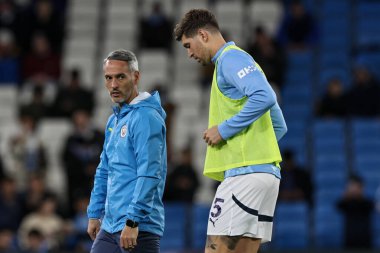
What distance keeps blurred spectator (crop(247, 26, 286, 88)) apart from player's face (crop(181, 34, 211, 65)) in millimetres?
9567

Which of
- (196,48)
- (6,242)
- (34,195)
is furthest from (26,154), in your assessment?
(196,48)

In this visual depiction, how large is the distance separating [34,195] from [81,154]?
88cm

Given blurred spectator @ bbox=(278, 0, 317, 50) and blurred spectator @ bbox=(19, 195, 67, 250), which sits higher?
blurred spectator @ bbox=(278, 0, 317, 50)

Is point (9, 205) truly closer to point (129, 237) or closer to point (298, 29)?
point (298, 29)

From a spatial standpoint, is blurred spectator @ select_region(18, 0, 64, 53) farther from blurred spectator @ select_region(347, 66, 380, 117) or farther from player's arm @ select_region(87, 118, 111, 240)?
player's arm @ select_region(87, 118, 111, 240)

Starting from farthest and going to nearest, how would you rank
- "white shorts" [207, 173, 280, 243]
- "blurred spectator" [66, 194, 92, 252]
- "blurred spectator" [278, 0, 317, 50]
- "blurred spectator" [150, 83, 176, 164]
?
1. "blurred spectator" [278, 0, 317, 50]
2. "blurred spectator" [150, 83, 176, 164]
3. "blurred spectator" [66, 194, 92, 252]
4. "white shorts" [207, 173, 280, 243]

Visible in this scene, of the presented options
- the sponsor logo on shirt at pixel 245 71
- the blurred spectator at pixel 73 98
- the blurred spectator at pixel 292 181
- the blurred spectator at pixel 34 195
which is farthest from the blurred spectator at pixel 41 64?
the sponsor logo on shirt at pixel 245 71

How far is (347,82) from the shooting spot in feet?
50.9

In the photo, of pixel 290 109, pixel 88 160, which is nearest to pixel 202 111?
pixel 290 109

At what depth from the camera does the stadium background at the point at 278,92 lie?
505 inches

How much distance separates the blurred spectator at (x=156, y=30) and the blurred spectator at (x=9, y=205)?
4.29 metres

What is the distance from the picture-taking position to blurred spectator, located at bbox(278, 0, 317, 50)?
1623 cm

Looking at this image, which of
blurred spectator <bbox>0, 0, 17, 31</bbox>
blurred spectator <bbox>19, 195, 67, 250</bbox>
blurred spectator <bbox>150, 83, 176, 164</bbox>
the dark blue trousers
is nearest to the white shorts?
the dark blue trousers

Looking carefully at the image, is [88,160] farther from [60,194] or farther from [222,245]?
[222,245]
